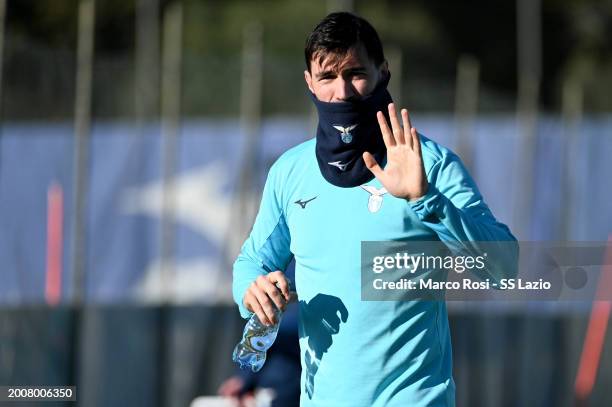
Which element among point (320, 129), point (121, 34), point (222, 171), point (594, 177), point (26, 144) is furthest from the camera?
point (121, 34)

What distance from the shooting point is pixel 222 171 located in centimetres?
1251

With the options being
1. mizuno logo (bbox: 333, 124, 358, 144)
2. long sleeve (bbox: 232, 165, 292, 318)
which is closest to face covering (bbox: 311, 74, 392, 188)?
mizuno logo (bbox: 333, 124, 358, 144)

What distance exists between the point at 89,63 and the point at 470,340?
3826 millimetres

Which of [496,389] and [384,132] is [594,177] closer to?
[496,389]

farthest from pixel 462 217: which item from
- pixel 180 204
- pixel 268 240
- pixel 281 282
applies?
pixel 180 204

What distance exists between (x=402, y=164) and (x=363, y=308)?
1.69 feet

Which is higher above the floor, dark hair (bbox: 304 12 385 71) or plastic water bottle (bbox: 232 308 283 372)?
dark hair (bbox: 304 12 385 71)

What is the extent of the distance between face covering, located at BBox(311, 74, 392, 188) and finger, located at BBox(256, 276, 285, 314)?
433 mm

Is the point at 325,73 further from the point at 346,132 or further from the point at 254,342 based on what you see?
the point at 254,342

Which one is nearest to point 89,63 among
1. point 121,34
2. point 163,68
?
point 163,68

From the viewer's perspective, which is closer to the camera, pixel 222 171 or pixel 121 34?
pixel 222 171

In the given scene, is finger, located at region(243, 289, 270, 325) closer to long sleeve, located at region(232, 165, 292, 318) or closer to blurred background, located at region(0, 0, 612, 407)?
long sleeve, located at region(232, 165, 292, 318)

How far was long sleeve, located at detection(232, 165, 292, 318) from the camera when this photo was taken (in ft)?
14.6

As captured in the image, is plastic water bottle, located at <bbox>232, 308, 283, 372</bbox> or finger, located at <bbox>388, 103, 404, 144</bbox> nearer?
finger, located at <bbox>388, 103, 404, 144</bbox>
